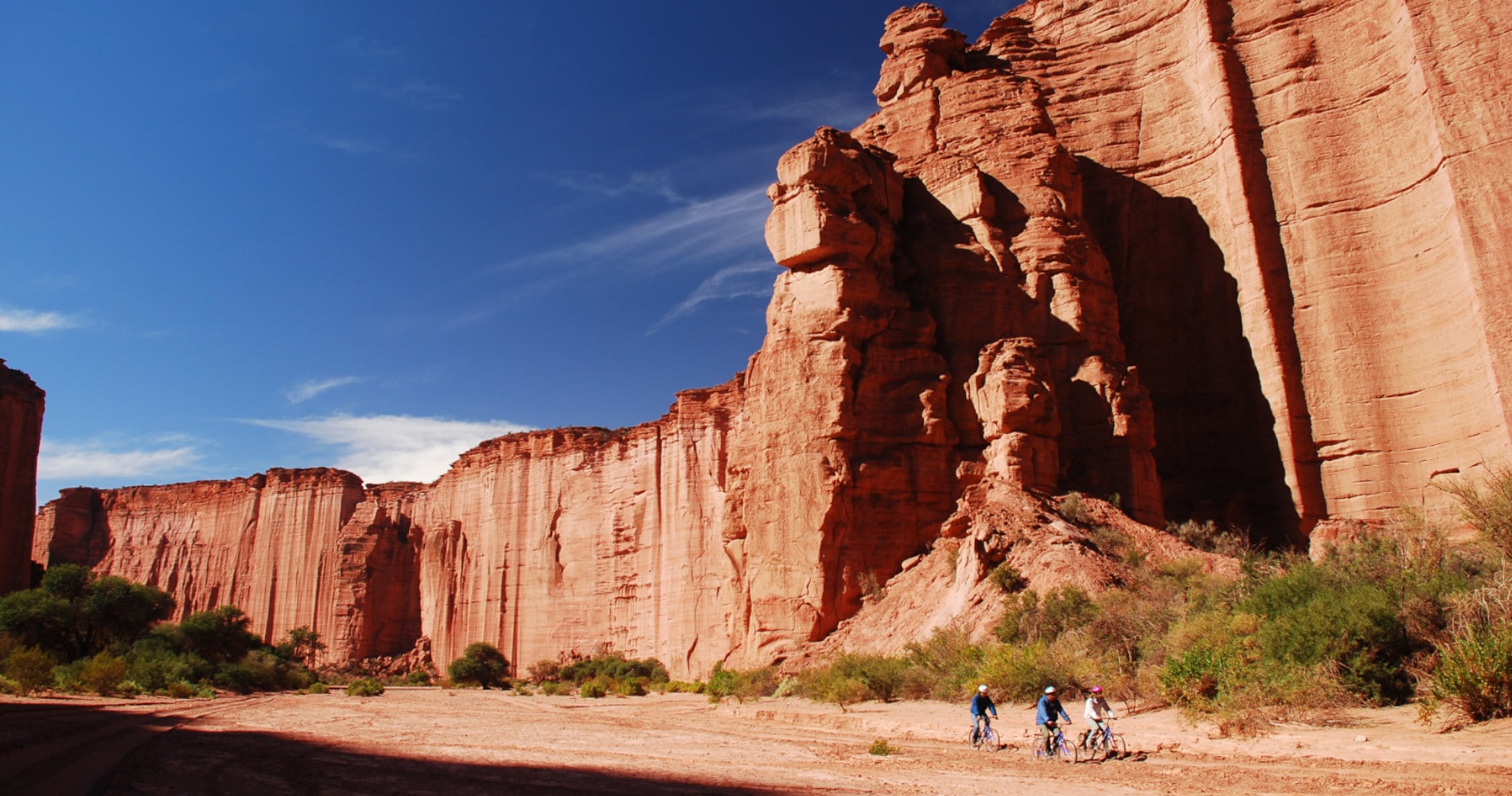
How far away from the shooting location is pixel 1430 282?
74.8 feet

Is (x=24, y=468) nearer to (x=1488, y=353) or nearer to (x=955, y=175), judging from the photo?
(x=955, y=175)

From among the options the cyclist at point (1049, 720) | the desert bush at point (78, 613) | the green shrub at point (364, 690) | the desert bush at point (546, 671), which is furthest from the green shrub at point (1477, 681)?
the desert bush at point (546, 671)

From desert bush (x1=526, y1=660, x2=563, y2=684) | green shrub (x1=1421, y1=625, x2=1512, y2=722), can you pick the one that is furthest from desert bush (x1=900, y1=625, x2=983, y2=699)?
desert bush (x1=526, y1=660, x2=563, y2=684)

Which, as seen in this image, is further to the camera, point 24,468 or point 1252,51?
point 24,468

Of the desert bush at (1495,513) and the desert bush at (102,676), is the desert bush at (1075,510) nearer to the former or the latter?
the desert bush at (1495,513)

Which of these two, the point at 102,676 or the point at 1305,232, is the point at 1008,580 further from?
the point at 102,676

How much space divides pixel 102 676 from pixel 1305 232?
31098 mm

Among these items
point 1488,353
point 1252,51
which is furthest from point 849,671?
point 1252,51

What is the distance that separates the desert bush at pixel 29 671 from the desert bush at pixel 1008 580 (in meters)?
19.9

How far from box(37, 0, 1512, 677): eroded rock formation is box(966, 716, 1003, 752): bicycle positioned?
22.6ft

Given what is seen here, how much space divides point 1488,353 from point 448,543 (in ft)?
145

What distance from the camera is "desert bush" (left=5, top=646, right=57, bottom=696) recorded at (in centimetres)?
2197

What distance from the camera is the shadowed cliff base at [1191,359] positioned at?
26.3 meters

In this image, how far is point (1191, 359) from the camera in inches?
→ 1128
